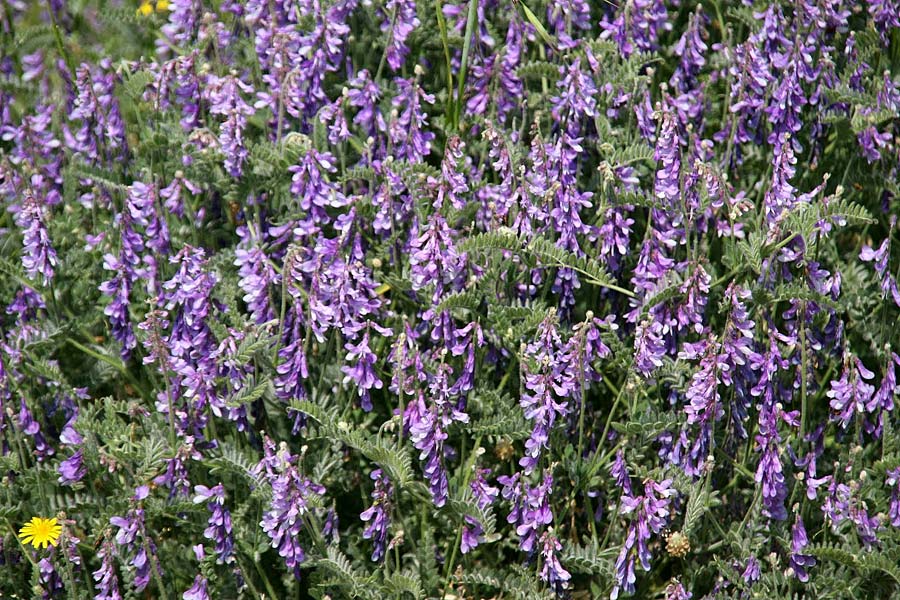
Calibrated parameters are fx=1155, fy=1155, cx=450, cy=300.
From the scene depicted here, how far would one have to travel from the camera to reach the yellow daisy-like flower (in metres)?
3.25

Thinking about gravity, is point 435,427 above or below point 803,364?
below

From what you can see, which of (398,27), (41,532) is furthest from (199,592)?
(398,27)

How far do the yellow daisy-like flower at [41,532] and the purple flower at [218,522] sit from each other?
0.42m

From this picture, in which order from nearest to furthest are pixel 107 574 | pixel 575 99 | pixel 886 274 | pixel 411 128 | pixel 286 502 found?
pixel 286 502 → pixel 107 574 → pixel 886 274 → pixel 575 99 → pixel 411 128

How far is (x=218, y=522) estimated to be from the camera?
3.18 m

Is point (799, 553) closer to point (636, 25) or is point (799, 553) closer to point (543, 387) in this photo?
point (543, 387)

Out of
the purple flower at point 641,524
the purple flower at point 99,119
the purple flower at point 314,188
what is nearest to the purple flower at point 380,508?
the purple flower at point 641,524

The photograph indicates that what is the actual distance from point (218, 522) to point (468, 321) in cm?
94

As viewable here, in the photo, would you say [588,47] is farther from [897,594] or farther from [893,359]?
[897,594]

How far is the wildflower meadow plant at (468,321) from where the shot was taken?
3.21 meters

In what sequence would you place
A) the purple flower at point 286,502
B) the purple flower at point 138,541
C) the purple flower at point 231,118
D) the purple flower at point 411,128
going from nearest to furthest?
the purple flower at point 286,502, the purple flower at point 138,541, the purple flower at point 231,118, the purple flower at point 411,128

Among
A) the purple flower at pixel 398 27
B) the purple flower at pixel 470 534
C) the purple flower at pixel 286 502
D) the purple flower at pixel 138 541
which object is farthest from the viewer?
the purple flower at pixel 398 27

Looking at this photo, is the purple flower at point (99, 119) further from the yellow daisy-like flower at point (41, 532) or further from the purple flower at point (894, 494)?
the purple flower at point (894, 494)

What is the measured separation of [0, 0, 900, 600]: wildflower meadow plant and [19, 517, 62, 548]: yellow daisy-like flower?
0.01 m
